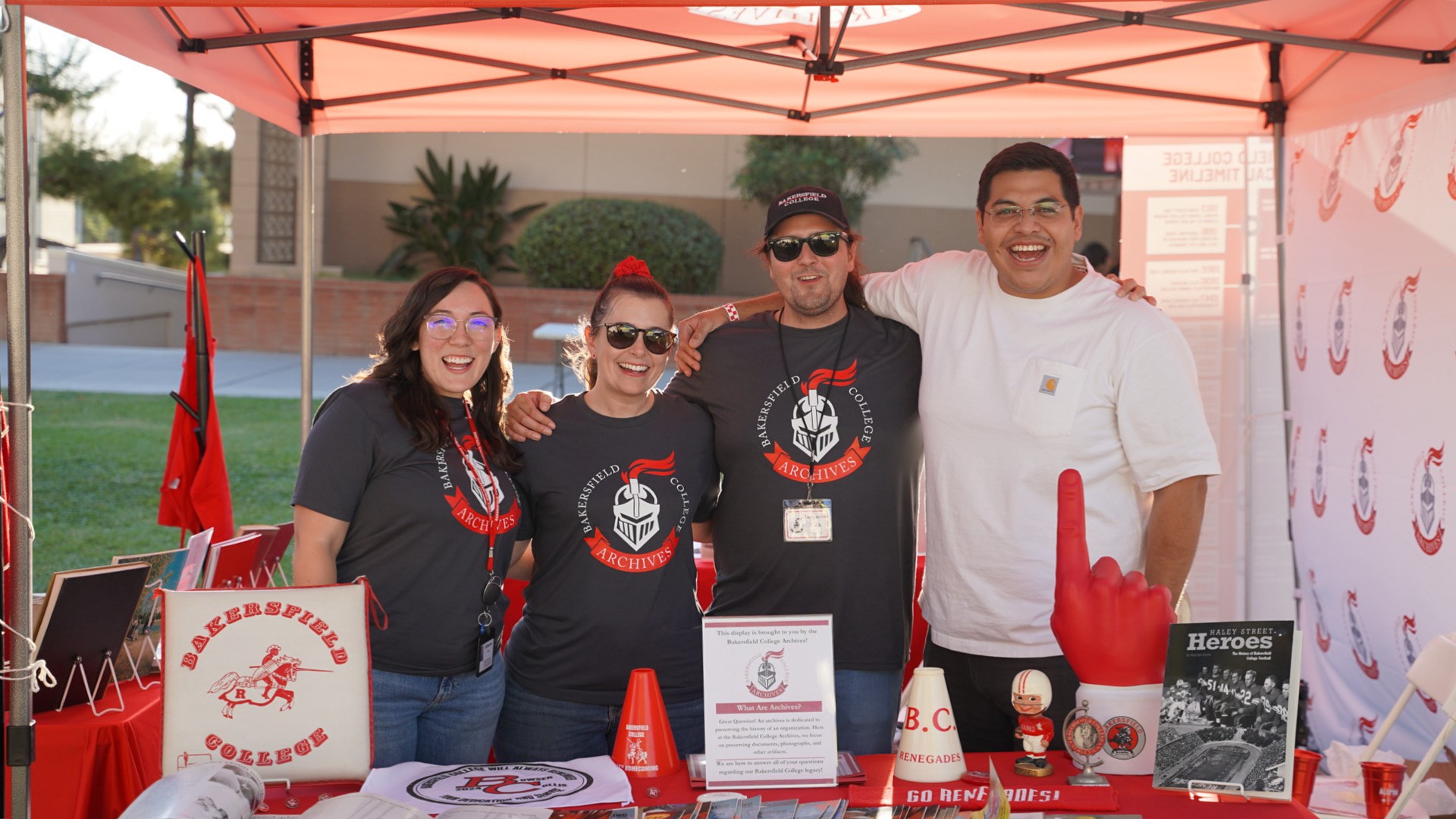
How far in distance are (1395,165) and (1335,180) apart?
0.40 metres

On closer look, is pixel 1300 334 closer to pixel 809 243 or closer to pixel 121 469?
pixel 809 243

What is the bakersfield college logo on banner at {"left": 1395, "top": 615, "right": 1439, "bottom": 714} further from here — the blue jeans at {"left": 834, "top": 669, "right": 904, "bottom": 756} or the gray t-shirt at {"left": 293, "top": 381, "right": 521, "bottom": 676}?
the gray t-shirt at {"left": 293, "top": 381, "right": 521, "bottom": 676}

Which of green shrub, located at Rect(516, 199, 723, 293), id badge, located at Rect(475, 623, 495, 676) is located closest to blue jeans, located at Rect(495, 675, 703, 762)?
id badge, located at Rect(475, 623, 495, 676)

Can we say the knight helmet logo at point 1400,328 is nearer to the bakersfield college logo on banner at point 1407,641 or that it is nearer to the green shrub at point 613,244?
the bakersfield college logo on banner at point 1407,641

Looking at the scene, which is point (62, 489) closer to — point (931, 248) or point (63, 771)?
point (63, 771)

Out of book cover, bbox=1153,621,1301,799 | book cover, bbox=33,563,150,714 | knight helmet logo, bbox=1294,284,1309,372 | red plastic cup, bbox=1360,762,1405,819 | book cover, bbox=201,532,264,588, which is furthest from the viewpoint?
knight helmet logo, bbox=1294,284,1309,372

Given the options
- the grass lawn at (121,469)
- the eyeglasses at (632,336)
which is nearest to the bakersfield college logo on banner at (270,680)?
the eyeglasses at (632,336)

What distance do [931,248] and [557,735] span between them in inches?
520

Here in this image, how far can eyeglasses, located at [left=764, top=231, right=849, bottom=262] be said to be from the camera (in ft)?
8.20

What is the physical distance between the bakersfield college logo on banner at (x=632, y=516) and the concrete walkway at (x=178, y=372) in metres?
8.29

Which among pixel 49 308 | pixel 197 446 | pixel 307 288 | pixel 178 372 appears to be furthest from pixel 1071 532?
pixel 49 308

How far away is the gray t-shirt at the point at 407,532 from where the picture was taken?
2.22 meters

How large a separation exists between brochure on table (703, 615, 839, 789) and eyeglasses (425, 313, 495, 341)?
85cm

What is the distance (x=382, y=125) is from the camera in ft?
14.0
